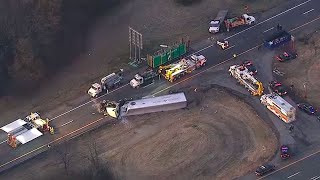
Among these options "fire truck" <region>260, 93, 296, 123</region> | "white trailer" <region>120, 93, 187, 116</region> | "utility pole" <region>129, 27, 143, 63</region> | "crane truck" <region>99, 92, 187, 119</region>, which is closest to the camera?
"fire truck" <region>260, 93, 296, 123</region>

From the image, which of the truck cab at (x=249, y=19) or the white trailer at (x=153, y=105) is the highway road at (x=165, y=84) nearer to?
the truck cab at (x=249, y=19)

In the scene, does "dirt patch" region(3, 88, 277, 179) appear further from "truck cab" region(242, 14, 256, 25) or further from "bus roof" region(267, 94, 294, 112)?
"truck cab" region(242, 14, 256, 25)

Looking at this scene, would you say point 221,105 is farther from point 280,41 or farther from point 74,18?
point 74,18

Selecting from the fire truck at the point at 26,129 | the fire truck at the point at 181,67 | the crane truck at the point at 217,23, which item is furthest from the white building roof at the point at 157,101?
the crane truck at the point at 217,23

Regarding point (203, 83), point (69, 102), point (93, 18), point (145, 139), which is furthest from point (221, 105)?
point (93, 18)

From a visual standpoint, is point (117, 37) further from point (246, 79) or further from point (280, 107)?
point (280, 107)

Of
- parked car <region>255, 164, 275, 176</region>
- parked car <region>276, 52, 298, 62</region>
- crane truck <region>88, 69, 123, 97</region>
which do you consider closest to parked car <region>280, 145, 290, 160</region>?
parked car <region>255, 164, 275, 176</region>
